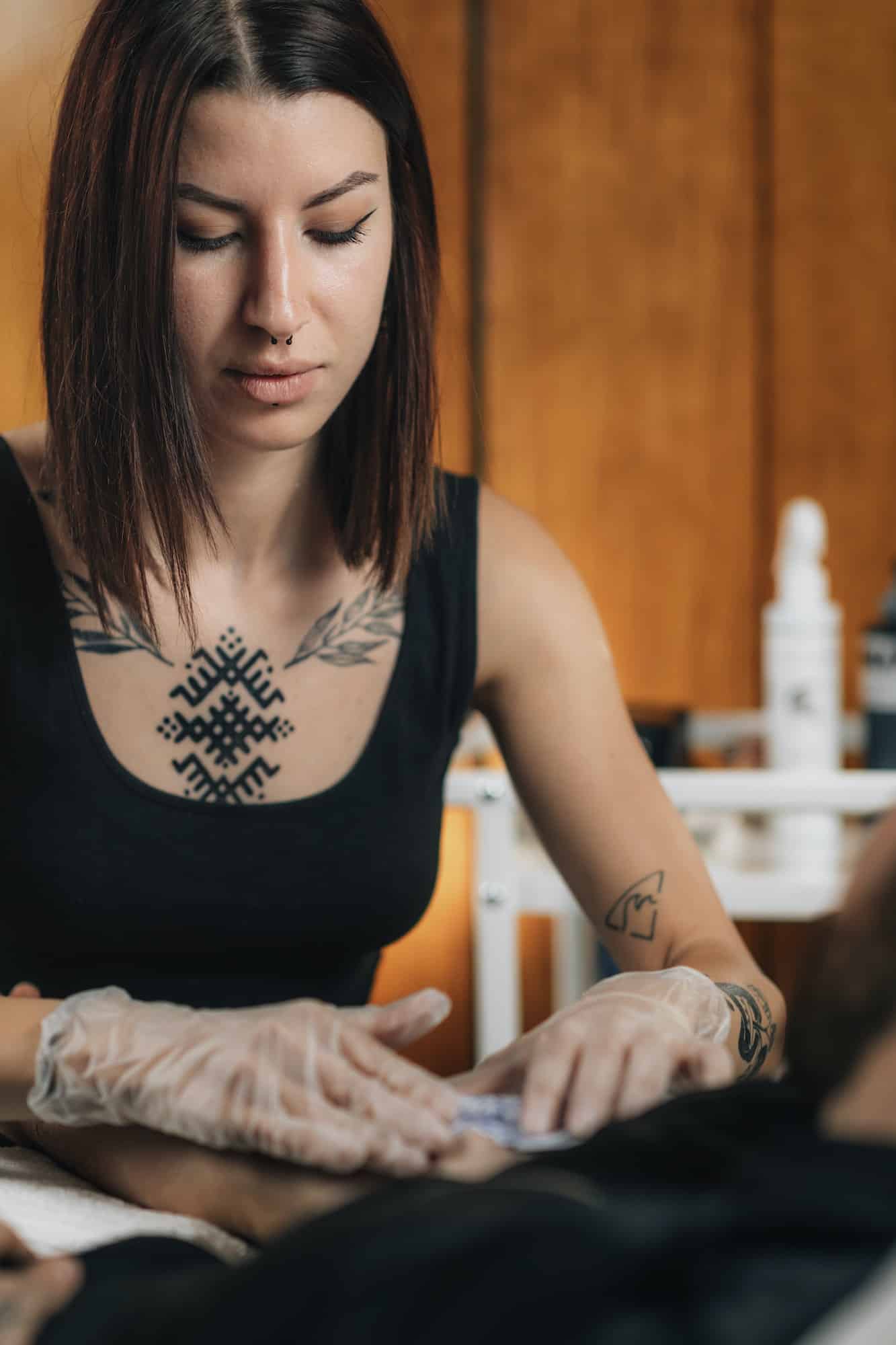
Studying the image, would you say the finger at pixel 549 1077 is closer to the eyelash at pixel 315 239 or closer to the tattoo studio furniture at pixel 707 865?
the eyelash at pixel 315 239

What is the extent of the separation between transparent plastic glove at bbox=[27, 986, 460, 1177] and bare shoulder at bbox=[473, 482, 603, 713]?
1.29 ft

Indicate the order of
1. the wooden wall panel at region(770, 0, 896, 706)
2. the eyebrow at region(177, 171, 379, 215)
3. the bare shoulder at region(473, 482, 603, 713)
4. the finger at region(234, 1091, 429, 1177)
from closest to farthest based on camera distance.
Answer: the finger at region(234, 1091, 429, 1177), the eyebrow at region(177, 171, 379, 215), the bare shoulder at region(473, 482, 603, 713), the wooden wall panel at region(770, 0, 896, 706)

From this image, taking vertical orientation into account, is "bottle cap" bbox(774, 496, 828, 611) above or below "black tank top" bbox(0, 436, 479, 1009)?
above

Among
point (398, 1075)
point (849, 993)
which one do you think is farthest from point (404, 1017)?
point (849, 993)

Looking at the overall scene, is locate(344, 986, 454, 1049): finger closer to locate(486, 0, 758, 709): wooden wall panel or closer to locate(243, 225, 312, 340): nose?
locate(243, 225, 312, 340): nose

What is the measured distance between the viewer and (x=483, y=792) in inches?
60.4

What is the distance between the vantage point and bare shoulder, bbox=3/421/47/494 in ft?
3.61

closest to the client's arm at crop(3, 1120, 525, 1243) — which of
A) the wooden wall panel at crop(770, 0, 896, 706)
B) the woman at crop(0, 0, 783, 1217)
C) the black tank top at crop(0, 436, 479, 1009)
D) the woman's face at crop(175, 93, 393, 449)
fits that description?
the woman at crop(0, 0, 783, 1217)

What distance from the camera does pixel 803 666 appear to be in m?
1.59

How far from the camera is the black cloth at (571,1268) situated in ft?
1.28

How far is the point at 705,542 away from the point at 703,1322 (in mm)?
1942

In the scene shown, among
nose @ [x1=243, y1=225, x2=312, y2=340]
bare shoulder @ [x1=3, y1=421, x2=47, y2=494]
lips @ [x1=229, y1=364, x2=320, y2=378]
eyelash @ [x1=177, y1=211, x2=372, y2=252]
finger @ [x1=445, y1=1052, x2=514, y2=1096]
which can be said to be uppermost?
eyelash @ [x1=177, y1=211, x2=372, y2=252]

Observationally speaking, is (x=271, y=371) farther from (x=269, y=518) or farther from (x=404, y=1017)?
(x=404, y=1017)

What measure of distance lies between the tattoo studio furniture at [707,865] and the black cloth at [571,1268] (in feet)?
3.42
